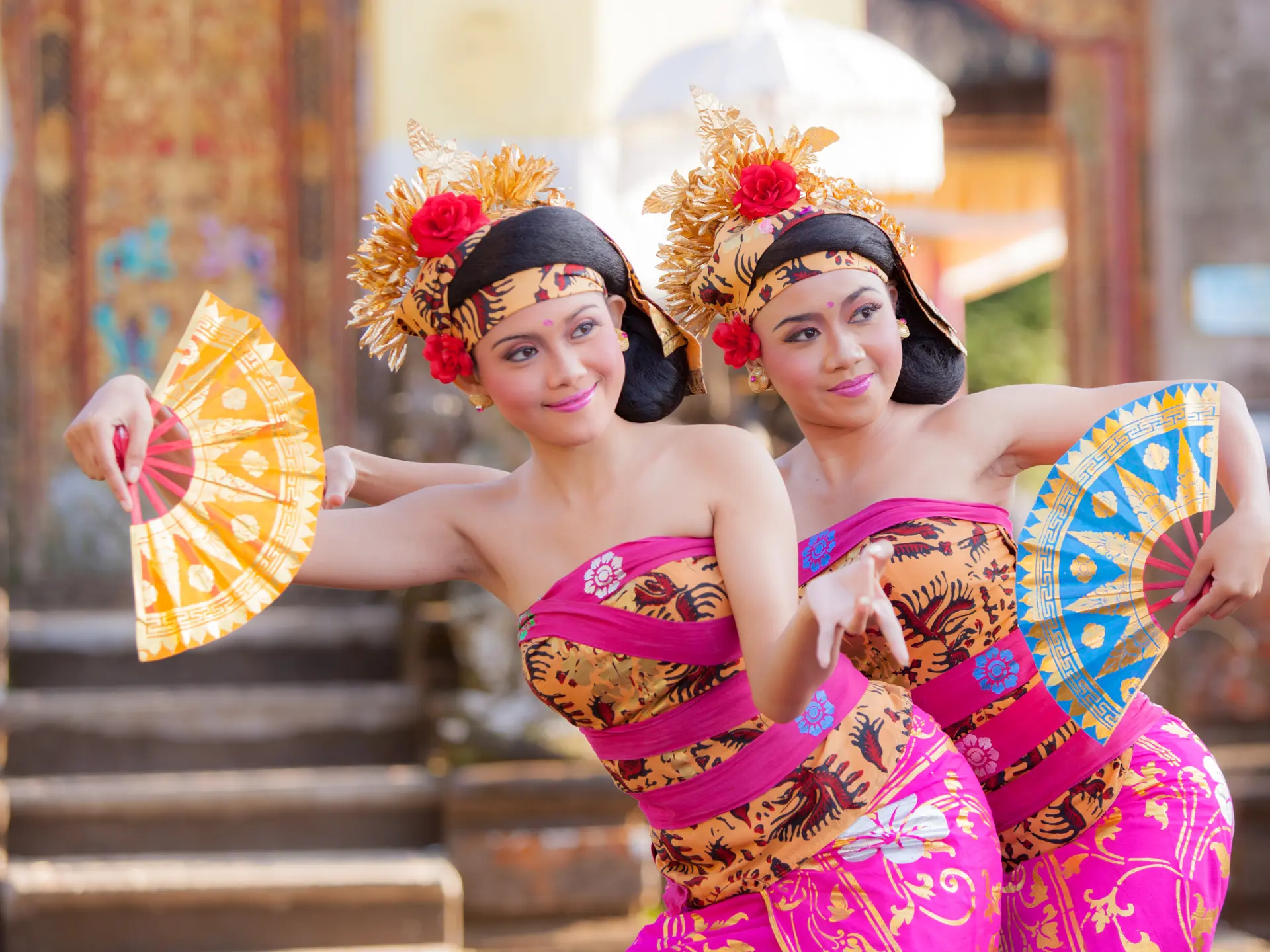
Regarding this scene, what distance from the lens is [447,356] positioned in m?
2.06

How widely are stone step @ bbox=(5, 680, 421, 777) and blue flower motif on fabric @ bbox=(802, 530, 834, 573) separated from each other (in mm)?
3679

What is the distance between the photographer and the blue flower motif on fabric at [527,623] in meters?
2.01

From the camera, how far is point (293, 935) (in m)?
4.91

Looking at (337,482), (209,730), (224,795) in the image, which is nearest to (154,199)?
(209,730)

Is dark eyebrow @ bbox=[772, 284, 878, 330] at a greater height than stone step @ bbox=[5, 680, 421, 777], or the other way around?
dark eyebrow @ bbox=[772, 284, 878, 330]

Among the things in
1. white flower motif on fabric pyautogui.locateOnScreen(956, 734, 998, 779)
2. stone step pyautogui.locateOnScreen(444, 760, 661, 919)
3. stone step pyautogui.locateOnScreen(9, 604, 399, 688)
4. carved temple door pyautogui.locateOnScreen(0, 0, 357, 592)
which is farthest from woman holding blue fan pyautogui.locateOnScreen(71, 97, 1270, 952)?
carved temple door pyautogui.locateOnScreen(0, 0, 357, 592)

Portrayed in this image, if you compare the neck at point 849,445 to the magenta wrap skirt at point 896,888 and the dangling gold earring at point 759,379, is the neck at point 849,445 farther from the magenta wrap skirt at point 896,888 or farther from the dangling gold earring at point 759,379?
the magenta wrap skirt at point 896,888

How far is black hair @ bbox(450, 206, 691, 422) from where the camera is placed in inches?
78.7

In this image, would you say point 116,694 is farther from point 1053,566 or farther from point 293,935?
point 1053,566

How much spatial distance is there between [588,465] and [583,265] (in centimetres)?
27

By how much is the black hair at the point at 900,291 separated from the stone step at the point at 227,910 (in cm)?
315

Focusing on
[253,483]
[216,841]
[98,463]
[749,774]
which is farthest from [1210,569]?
[216,841]

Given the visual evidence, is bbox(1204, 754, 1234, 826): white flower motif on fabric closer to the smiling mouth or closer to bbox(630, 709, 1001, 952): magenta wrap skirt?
bbox(630, 709, 1001, 952): magenta wrap skirt

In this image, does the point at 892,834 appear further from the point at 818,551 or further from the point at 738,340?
the point at 738,340
